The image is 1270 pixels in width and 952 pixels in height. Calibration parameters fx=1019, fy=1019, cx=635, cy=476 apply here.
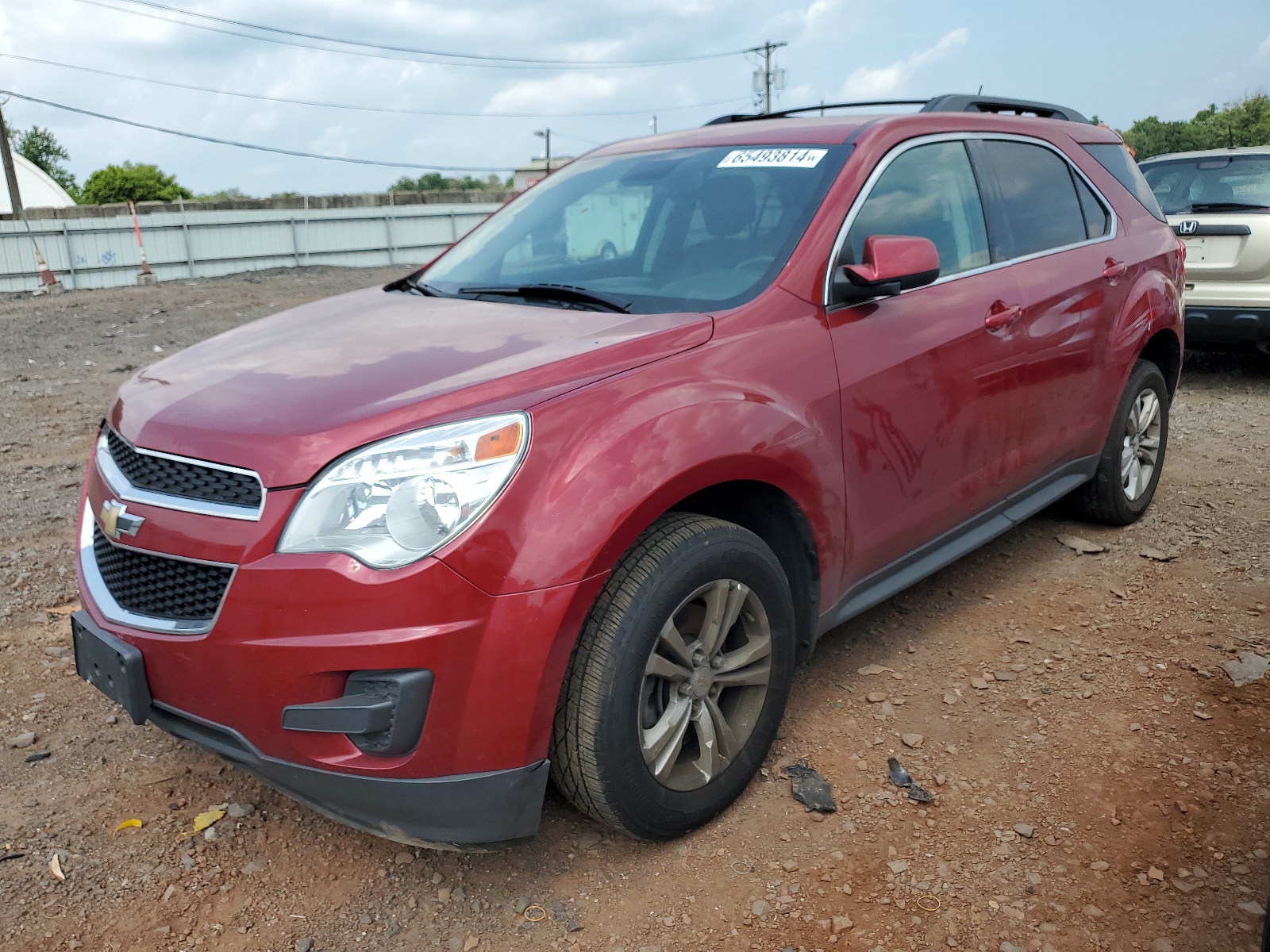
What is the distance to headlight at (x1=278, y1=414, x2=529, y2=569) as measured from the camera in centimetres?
206

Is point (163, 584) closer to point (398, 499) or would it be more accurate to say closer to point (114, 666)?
point (114, 666)

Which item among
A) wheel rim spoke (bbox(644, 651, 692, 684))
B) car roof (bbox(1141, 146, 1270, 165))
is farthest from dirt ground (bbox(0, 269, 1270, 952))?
car roof (bbox(1141, 146, 1270, 165))

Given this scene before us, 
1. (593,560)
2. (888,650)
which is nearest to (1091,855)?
(888,650)

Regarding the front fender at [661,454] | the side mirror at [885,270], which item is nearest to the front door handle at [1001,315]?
the side mirror at [885,270]

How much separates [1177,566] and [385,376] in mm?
3557

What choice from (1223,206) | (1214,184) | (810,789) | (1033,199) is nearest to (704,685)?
(810,789)

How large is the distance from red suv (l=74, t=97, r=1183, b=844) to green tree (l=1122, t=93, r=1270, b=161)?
1453 inches

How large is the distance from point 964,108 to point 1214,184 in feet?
17.7

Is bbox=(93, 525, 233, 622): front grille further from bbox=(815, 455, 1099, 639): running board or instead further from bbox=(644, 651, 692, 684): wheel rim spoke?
bbox=(815, 455, 1099, 639): running board

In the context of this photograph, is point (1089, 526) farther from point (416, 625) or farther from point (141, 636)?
point (141, 636)

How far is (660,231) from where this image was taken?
3215 millimetres

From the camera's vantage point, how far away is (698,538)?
2422 millimetres

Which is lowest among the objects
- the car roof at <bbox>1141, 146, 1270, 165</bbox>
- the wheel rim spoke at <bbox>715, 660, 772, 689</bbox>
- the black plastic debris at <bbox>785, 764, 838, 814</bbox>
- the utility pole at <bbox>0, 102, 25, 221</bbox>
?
the black plastic debris at <bbox>785, 764, 838, 814</bbox>

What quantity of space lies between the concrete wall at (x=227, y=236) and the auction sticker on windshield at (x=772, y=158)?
18.9 metres
